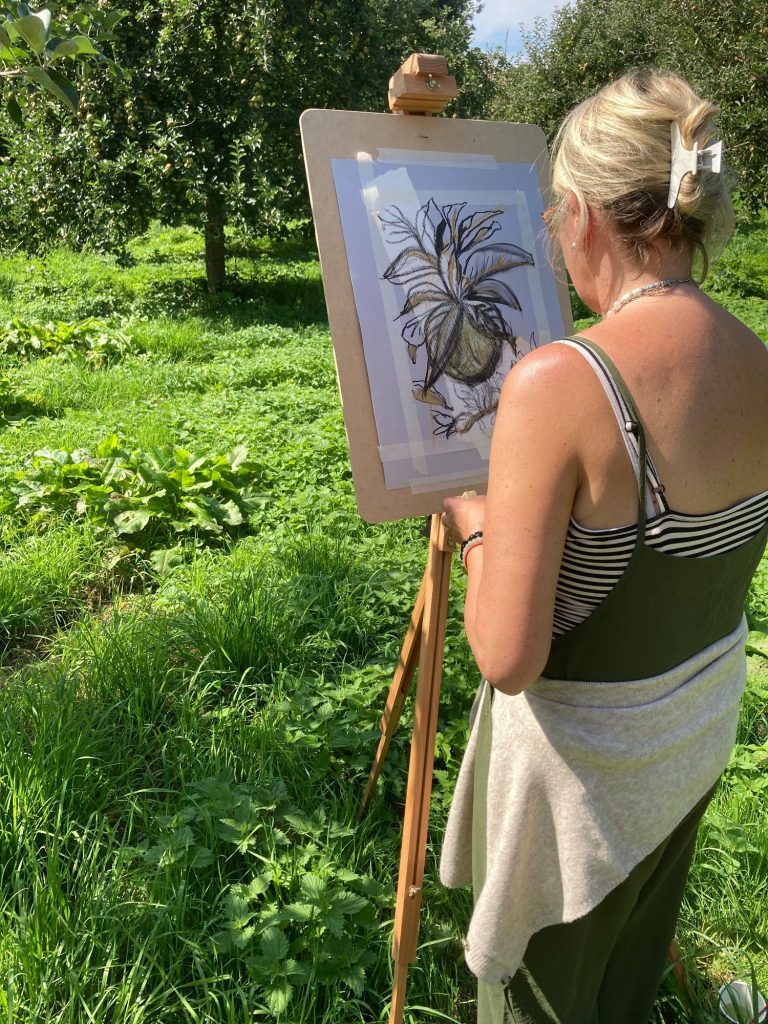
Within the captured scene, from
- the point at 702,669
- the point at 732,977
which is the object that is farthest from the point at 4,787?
the point at 732,977

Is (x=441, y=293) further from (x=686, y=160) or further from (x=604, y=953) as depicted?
(x=604, y=953)

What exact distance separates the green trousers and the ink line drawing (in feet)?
3.17

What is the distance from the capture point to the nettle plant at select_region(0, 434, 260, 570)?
348cm

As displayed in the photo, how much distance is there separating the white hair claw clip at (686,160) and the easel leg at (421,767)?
81 cm

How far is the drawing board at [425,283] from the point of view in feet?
5.47

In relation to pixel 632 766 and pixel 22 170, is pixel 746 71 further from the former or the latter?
pixel 632 766

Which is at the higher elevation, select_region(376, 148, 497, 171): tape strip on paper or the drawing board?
select_region(376, 148, 497, 171): tape strip on paper

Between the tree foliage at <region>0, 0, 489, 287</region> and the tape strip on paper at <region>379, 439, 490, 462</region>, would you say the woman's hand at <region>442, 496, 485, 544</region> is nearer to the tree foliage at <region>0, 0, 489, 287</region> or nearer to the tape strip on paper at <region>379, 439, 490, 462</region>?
the tape strip on paper at <region>379, 439, 490, 462</region>

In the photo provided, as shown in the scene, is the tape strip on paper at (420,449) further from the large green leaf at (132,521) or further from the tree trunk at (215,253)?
the tree trunk at (215,253)

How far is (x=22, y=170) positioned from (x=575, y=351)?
30.0 ft

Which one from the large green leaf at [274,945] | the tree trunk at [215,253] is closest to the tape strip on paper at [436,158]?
the large green leaf at [274,945]

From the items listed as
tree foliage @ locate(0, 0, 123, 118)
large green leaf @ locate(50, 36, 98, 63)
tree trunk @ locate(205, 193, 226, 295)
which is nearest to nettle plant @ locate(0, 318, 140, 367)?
tree trunk @ locate(205, 193, 226, 295)

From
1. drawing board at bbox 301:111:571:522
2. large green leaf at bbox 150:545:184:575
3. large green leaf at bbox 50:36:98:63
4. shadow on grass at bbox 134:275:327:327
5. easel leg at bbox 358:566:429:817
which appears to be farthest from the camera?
shadow on grass at bbox 134:275:327:327

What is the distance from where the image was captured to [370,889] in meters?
1.86
